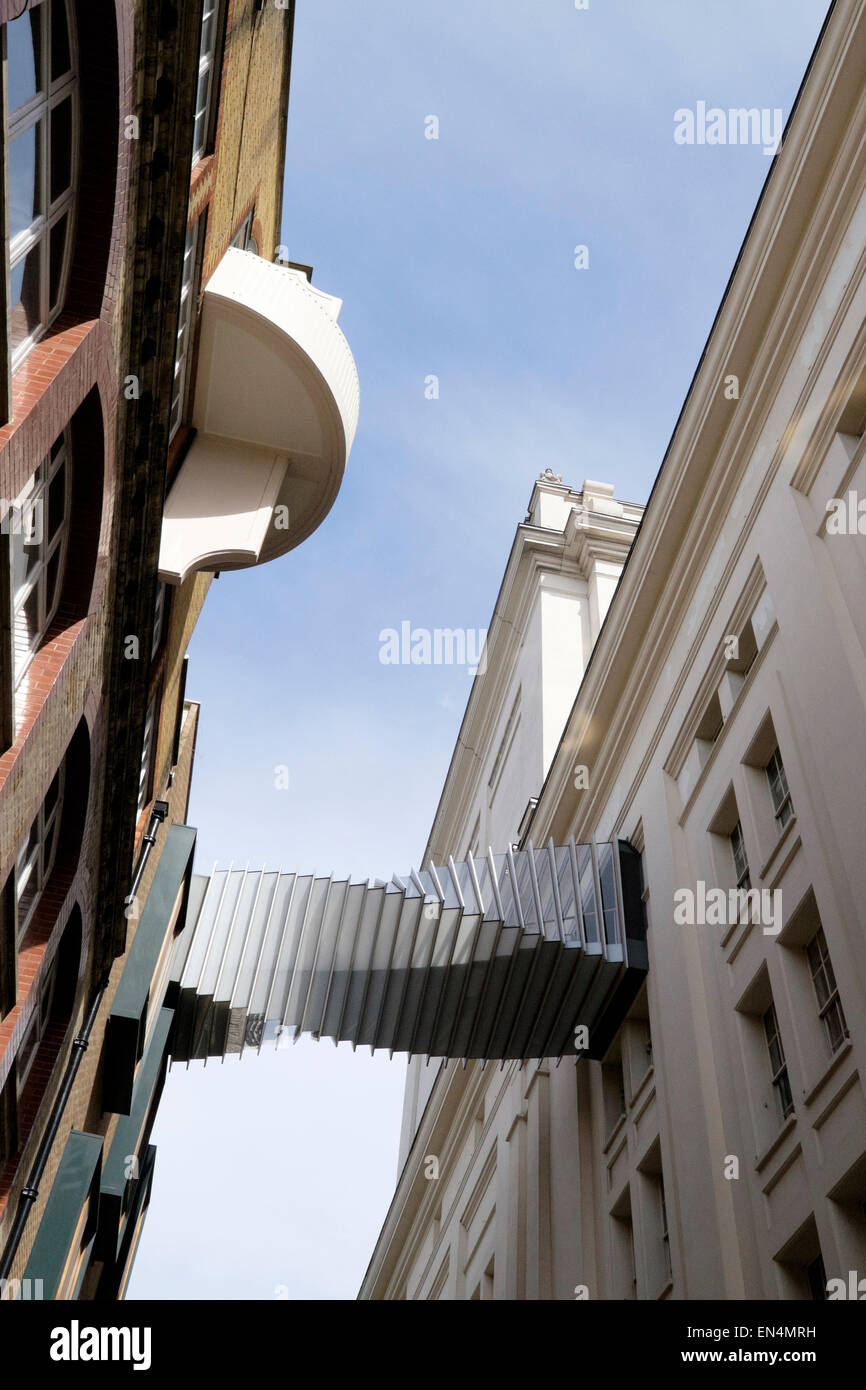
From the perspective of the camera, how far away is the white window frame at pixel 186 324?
13000mm

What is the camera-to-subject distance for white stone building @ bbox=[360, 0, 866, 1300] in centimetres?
1259

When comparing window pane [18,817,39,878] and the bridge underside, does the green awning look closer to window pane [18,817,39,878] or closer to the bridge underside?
the bridge underside

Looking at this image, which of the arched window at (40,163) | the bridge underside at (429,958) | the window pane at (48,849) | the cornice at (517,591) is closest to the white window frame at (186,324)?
the arched window at (40,163)

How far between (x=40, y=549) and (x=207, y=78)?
6.46 m

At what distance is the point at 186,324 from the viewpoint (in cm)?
1319

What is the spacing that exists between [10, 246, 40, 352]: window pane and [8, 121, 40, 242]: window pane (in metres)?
0.27

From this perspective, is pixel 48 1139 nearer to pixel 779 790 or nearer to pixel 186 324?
pixel 186 324

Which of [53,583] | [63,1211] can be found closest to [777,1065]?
[63,1211]

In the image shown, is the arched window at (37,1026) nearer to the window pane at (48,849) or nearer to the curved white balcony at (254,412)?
the window pane at (48,849)

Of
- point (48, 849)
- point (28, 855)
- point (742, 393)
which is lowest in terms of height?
point (28, 855)

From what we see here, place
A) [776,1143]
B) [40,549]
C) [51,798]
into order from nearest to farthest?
1. [40,549]
2. [51,798]
3. [776,1143]

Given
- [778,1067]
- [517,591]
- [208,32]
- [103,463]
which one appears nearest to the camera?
[103,463]

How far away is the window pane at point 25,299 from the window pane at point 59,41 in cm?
125

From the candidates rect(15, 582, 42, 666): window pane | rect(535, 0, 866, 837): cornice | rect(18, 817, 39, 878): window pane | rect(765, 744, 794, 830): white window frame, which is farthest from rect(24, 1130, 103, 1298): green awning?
rect(535, 0, 866, 837): cornice
